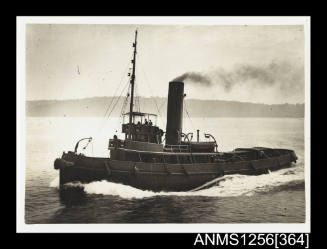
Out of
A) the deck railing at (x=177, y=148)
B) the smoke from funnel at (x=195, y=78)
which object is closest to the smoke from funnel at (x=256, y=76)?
the smoke from funnel at (x=195, y=78)

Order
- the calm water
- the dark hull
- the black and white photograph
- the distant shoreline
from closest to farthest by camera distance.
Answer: the calm water, the black and white photograph, the distant shoreline, the dark hull

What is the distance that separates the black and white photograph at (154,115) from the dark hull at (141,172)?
0.15 ft

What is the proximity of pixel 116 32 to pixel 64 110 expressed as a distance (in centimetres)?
380

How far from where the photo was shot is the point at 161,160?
16578 mm

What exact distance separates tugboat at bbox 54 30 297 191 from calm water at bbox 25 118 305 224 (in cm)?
40

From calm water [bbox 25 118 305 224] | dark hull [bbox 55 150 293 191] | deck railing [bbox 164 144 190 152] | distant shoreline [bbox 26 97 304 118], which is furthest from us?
deck railing [bbox 164 144 190 152]

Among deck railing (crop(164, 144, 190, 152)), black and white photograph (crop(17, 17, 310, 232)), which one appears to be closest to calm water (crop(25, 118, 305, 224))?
black and white photograph (crop(17, 17, 310, 232))

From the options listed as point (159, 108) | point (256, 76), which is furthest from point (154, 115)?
point (256, 76)

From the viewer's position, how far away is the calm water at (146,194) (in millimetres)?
13211

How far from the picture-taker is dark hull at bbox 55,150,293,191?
15.2 meters

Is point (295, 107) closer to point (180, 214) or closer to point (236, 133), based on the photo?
point (236, 133)

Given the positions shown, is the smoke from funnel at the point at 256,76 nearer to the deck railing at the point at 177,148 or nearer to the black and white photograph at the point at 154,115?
the black and white photograph at the point at 154,115

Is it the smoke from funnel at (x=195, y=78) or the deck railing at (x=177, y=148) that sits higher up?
the smoke from funnel at (x=195, y=78)

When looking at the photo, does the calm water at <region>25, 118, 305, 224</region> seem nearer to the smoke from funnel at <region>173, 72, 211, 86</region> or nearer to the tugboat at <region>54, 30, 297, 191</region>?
the tugboat at <region>54, 30, 297, 191</region>
